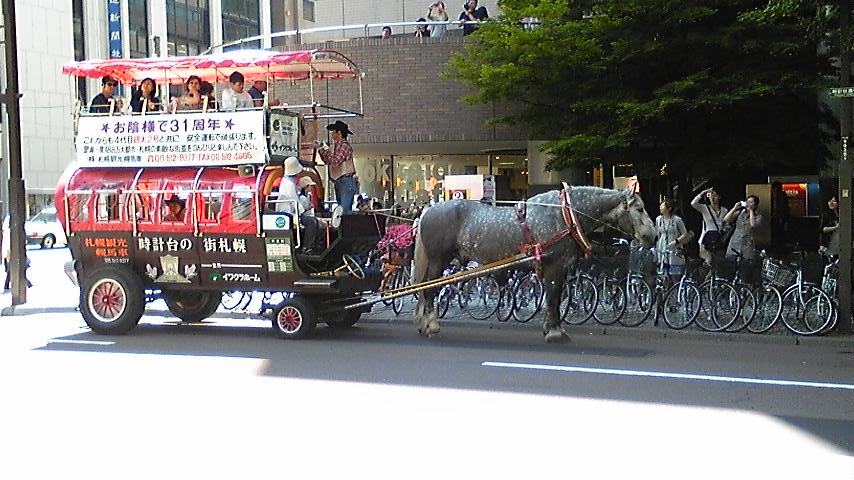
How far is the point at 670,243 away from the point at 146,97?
27.5 ft

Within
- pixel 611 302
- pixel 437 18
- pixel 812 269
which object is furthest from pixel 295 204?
pixel 437 18

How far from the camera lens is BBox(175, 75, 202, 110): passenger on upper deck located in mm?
13555

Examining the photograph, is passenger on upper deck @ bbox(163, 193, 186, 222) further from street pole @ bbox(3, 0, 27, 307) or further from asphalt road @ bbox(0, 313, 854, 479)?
street pole @ bbox(3, 0, 27, 307)

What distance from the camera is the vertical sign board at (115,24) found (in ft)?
173

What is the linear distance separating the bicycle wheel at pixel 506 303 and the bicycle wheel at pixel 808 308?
4.07 m

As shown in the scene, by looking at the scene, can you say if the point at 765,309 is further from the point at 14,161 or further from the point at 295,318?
the point at 14,161

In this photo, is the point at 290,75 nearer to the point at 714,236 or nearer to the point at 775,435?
the point at 714,236

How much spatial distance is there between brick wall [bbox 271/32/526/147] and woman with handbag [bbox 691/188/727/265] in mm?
7694

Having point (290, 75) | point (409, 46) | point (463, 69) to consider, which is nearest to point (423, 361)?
point (290, 75)

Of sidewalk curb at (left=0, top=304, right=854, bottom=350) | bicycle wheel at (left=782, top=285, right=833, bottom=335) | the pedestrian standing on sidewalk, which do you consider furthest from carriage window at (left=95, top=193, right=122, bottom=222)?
bicycle wheel at (left=782, top=285, right=833, bottom=335)

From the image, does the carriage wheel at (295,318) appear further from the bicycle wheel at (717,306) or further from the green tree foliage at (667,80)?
the green tree foliage at (667,80)

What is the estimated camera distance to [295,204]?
12.5 meters

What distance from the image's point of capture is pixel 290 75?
14.6m

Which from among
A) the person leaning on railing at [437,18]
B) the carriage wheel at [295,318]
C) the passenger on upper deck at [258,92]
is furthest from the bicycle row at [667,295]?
the person leaning on railing at [437,18]
